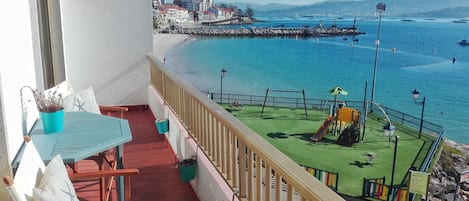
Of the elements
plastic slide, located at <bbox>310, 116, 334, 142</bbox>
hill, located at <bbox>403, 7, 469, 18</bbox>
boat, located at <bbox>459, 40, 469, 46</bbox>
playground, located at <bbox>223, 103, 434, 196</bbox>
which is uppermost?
hill, located at <bbox>403, 7, 469, 18</bbox>

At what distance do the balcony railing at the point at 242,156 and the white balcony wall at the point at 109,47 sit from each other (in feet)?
7.14

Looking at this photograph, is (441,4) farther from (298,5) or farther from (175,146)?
(175,146)

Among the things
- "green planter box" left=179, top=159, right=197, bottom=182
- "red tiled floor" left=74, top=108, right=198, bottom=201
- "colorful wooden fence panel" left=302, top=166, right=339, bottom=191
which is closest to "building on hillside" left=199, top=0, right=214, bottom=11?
"colorful wooden fence panel" left=302, top=166, right=339, bottom=191

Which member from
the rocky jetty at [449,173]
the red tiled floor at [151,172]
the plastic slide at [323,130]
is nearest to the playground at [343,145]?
the plastic slide at [323,130]

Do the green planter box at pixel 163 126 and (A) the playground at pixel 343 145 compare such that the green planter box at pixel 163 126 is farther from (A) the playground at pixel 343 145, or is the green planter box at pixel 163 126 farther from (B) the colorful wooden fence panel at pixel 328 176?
(A) the playground at pixel 343 145

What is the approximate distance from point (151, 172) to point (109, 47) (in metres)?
2.88

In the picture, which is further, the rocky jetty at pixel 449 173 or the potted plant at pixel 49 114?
the rocky jetty at pixel 449 173

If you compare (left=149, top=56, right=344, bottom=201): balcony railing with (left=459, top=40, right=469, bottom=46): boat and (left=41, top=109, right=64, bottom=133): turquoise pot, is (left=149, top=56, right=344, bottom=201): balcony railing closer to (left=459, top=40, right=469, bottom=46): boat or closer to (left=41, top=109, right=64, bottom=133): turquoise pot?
(left=41, top=109, right=64, bottom=133): turquoise pot

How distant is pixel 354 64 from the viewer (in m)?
48.7

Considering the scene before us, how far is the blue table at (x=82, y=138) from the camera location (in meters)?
2.25

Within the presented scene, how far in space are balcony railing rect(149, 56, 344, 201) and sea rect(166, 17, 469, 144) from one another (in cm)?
3404

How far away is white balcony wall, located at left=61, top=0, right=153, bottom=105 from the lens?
5668mm

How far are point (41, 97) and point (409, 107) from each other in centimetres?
4211

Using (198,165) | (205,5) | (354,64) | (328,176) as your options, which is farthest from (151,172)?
(354,64)
